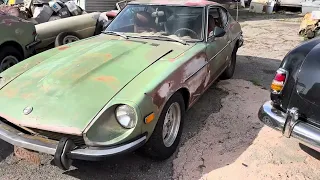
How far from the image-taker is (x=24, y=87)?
3012 mm

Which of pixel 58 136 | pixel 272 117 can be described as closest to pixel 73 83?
pixel 58 136

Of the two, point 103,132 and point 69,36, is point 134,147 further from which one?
point 69,36

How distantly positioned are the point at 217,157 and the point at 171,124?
59 cm

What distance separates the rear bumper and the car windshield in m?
1.80

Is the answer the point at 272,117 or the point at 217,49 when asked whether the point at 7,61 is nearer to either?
the point at 217,49

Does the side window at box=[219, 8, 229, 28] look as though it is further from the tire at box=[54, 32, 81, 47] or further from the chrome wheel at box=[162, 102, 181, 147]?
the tire at box=[54, 32, 81, 47]

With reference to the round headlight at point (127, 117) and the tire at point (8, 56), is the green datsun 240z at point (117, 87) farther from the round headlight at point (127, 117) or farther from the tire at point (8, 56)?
the tire at point (8, 56)

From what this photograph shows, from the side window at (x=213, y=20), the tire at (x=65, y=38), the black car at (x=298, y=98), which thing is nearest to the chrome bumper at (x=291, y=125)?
the black car at (x=298, y=98)

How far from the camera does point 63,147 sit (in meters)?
2.50

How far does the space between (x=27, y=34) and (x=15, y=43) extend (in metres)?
0.28

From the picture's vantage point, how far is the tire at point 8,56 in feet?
16.6

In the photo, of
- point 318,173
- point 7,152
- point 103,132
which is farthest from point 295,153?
point 7,152

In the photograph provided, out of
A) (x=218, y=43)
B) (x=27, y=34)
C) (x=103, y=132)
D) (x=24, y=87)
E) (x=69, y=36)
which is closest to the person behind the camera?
(x=103, y=132)

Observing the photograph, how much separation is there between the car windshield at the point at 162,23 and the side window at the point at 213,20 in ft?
0.57
